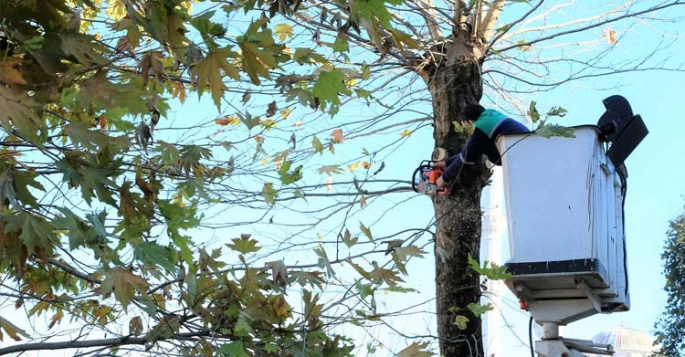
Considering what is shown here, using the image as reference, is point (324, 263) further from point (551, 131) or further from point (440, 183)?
point (440, 183)

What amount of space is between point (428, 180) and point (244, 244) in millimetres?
2996

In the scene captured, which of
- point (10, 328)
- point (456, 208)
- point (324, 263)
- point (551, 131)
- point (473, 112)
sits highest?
point (473, 112)

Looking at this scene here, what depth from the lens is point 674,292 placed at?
17.8 m

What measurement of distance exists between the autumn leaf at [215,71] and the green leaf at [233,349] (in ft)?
2.82

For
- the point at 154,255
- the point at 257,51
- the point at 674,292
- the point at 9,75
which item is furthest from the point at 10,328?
the point at 674,292

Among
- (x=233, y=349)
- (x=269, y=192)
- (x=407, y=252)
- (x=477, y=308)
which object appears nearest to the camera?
(x=233, y=349)

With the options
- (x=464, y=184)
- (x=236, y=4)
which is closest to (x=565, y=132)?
(x=236, y=4)

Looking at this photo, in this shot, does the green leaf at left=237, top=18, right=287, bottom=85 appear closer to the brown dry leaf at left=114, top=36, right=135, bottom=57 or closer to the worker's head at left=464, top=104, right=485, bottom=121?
the brown dry leaf at left=114, top=36, right=135, bottom=57

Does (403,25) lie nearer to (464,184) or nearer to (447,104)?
(447,104)

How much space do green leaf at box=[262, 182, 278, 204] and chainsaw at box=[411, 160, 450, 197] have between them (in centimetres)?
177

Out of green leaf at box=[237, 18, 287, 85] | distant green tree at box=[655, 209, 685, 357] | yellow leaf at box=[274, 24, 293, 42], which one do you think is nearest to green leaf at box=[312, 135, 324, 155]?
yellow leaf at box=[274, 24, 293, 42]

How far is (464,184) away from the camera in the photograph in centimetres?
627

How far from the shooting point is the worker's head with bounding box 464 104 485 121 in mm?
6081

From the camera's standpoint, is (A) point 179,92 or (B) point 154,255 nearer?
(B) point 154,255
